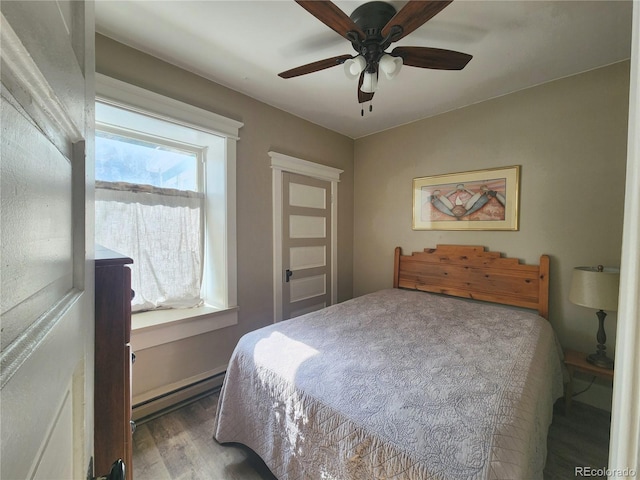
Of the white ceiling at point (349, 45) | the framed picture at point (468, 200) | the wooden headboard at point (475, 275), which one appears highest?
the white ceiling at point (349, 45)

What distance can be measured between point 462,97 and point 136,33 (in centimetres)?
257

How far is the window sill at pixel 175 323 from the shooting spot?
1.86 meters

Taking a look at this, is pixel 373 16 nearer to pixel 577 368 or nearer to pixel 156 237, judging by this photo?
pixel 156 237

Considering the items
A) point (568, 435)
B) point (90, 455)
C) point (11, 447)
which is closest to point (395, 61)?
point (11, 447)

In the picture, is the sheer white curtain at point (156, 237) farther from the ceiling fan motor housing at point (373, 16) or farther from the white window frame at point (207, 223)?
the ceiling fan motor housing at point (373, 16)

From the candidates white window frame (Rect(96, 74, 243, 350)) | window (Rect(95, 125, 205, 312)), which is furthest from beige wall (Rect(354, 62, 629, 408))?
window (Rect(95, 125, 205, 312))

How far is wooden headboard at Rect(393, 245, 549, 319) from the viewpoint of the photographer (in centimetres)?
221

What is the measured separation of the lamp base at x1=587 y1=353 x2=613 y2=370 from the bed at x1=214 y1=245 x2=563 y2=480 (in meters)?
0.19

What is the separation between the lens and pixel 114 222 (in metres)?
1.96

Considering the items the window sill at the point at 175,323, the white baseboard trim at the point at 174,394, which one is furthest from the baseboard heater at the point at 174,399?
the window sill at the point at 175,323

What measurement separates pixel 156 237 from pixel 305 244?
1425mm

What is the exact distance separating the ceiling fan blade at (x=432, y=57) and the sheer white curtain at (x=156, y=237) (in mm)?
1923

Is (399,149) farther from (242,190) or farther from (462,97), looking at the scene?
(242,190)

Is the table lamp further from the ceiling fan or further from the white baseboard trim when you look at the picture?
the white baseboard trim
